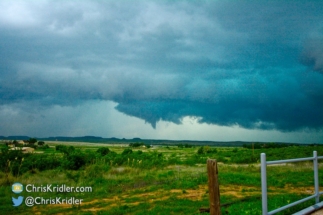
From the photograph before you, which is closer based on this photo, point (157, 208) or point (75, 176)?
point (157, 208)

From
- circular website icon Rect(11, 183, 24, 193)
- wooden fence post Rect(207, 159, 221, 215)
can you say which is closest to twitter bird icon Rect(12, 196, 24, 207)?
circular website icon Rect(11, 183, 24, 193)

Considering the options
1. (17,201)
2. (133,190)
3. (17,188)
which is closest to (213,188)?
(133,190)

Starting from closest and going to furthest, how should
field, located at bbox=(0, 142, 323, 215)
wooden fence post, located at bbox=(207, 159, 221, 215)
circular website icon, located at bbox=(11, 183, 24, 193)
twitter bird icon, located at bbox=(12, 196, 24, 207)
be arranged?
1. wooden fence post, located at bbox=(207, 159, 221, 215)
2. field, located at bbox=(0, 142, 323, 215)
3. twitter bird icon, located at bbox=(12, 196, 24, 207)
4. circular website icon, located at bbox=(11, 183, 24, 193)

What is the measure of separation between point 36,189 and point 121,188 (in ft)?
15.1

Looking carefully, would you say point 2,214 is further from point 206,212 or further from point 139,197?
point 206,212

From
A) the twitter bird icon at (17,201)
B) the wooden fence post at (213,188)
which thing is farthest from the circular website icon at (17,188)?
the wooden fence post at (213,188)

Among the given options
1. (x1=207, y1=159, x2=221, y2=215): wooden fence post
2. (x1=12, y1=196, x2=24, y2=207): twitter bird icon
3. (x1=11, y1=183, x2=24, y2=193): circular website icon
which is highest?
(x1=207, y1=159, x2=221, y2=215): wooden fence post

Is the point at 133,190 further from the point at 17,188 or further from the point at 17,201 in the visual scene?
the point at 17,188

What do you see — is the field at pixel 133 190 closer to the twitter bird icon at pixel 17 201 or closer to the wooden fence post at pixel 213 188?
the twitter bird icon at pixel 17 201

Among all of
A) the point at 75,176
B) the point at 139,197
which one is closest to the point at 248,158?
the point at 75,176

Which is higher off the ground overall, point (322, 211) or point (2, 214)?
point (322, 211)

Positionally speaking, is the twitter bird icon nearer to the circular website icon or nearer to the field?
the field

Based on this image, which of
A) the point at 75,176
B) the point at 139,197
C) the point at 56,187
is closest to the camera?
the point at 139,197

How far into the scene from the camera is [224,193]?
1520 centimetres
